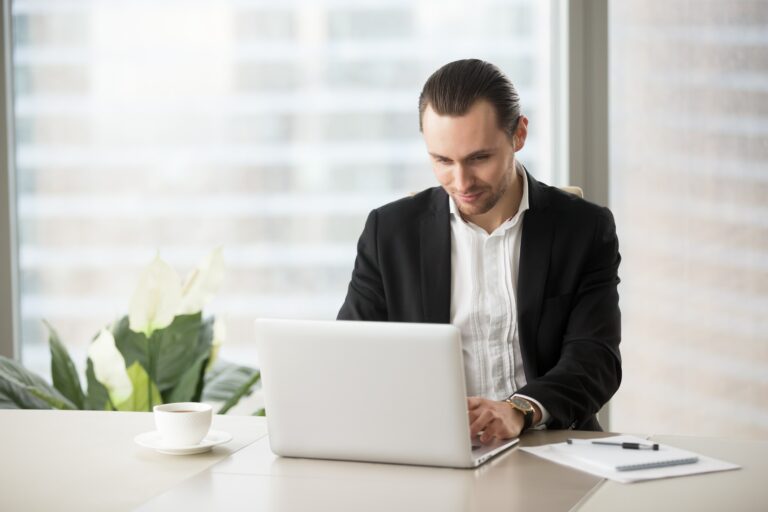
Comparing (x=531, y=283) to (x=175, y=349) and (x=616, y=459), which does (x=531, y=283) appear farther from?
(x=175, y=349)

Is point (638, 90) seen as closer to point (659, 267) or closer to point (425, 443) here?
point (659, 267)

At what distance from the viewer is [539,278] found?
2205 mm

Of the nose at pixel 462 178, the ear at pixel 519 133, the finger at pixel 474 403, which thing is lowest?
the finger at pixel 474 403

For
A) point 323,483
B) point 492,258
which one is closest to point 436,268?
point 492,258

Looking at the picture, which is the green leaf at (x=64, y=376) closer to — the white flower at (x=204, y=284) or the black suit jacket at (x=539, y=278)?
the white flower at (x=204, y=284)

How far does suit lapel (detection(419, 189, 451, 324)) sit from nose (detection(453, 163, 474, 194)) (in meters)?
0.18

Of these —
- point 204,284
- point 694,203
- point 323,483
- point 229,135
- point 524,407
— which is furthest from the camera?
point 229,135

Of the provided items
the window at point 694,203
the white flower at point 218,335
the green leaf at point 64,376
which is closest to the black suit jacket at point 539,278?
the white flower at point 218,335

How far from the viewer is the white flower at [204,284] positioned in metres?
3.00

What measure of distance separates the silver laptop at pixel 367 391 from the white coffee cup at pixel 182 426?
0.16 meters

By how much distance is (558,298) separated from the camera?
221 centimetres

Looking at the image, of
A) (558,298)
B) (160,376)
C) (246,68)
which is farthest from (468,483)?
(246,68)

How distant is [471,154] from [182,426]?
88cm

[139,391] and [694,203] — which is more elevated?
[694,203]
